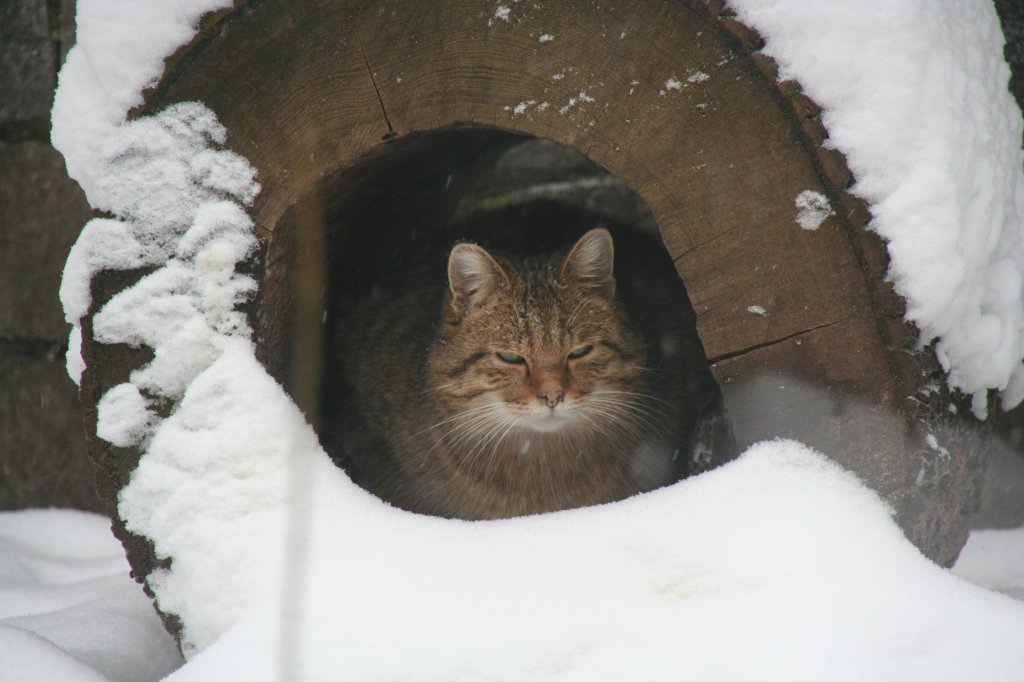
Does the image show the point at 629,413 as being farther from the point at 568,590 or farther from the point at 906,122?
the point at 906,122

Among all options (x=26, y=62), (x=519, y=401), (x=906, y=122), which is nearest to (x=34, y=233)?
(x=26, y=62)

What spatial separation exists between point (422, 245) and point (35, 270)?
1.60m

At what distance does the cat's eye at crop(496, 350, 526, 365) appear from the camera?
2.91 meters

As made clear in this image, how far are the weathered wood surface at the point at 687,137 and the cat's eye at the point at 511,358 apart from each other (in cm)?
89

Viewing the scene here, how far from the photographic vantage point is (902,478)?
2.02 m

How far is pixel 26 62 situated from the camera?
3.59 meters

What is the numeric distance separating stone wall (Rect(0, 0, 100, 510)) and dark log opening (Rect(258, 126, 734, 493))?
46.4 inches

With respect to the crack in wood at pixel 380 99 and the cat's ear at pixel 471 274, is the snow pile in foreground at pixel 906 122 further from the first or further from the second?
the cat's ear at pixel 471 274

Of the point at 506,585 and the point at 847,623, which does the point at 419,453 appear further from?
the point at 847,623

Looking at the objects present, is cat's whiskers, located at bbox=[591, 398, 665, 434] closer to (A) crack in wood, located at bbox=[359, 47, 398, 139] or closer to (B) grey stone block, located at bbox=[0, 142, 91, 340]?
(A) crack in wood, located at bbox=[359, 47, 398, 139]

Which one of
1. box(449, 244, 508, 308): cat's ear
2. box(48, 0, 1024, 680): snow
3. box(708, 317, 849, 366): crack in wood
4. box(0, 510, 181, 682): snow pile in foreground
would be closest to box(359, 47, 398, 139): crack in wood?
box(48, 0, 1024, 680): snow

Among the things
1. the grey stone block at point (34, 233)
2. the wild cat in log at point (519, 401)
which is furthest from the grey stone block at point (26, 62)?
the wild cat in log at point (519, 401)

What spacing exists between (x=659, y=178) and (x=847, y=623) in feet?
3.47

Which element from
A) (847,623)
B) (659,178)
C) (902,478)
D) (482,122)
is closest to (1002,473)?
(902,478)
